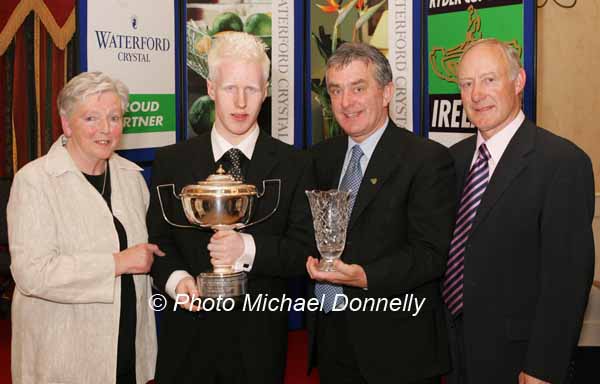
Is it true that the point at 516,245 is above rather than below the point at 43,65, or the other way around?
below

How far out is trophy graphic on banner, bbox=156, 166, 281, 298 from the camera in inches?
89.6

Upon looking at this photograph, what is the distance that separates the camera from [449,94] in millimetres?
4879

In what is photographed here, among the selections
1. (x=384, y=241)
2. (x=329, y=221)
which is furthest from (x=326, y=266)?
(x=384, y=241)

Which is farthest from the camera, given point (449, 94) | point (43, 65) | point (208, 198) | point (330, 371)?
point (43, 65)

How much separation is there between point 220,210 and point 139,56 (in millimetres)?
2647

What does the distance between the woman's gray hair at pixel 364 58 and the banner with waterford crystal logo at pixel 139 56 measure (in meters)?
2.30

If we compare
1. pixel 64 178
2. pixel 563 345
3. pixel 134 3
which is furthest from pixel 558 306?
pixel 134 3

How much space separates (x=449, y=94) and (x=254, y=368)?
305 centimetres

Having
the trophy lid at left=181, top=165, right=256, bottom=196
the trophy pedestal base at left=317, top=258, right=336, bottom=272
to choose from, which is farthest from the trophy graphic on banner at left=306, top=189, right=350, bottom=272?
the trophy lid at left=181, top=165, right=256, bottom=196

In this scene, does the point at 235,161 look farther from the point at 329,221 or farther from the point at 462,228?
the point at 462,228

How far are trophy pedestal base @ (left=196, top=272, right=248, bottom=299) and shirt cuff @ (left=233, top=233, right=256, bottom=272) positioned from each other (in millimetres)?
24

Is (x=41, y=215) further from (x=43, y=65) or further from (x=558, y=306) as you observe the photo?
(x=43, y=65)

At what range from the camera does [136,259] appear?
2.51 m

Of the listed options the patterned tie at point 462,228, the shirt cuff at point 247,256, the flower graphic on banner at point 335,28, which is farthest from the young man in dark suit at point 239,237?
the flower graphic on banner at point 335,28
